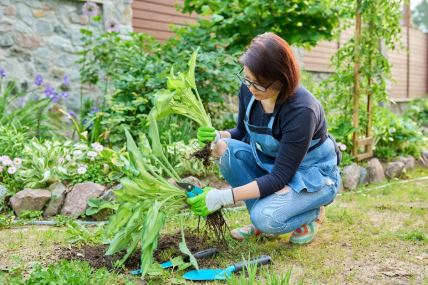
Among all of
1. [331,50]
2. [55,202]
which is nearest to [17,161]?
[55,202]

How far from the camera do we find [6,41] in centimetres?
485

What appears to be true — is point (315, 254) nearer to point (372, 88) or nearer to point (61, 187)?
point (61, 187)

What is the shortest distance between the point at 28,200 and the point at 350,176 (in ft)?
8.56

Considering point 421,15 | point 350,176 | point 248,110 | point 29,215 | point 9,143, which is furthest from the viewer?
point 421,15

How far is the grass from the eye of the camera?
2.10m

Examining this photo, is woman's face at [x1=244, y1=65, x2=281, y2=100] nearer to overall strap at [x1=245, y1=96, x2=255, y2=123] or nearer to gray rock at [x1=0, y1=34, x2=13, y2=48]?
overall strap at [x1=245, y1=96, x2=255, y2=123]

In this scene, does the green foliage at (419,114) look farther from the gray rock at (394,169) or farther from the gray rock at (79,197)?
the gray rock at (79,197)

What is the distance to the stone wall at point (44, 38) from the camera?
4867mm

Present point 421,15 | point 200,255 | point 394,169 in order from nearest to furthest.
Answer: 1. point 200,255
2. point 394,169
3. point 421,15

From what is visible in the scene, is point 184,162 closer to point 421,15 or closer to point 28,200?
point 28,200

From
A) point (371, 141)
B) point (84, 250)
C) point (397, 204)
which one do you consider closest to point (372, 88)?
point (371, 141)

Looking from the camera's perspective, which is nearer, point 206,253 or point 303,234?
point 206,253

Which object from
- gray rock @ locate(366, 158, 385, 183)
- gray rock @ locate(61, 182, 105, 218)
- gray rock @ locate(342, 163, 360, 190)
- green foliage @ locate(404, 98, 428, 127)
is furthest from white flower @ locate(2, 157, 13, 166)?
green foliage @ locate(404, 98, 428, 127)

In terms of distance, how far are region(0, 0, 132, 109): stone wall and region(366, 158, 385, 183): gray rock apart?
3.05 m
